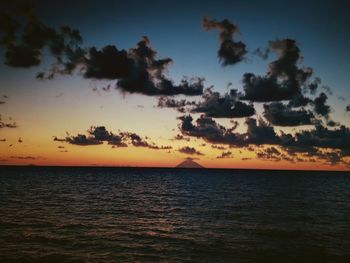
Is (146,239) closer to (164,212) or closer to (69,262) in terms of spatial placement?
(69,262)

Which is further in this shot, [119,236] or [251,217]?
[251,217]

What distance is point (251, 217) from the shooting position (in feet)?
128

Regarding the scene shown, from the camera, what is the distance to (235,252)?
77.9 ft

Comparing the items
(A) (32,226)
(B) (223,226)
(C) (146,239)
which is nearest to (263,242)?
(B) (223,226)

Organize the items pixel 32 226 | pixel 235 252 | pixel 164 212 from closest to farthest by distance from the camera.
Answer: pixel 235 252 < pixel 32 226 < pixel 164 212

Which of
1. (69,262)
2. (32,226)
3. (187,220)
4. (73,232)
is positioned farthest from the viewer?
(187,220)

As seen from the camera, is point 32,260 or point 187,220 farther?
point 187,220

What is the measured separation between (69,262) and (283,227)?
22.3 m

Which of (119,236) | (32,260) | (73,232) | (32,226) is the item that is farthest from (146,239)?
(32,226)

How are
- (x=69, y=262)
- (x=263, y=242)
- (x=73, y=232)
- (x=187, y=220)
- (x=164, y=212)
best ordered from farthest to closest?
(x=164, y=212) < (x=187, y=220) < (x=73, y=232) < (x=263, y=242) < (x=69, y=262)

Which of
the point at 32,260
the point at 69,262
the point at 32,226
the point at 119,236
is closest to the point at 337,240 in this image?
the point at 119,236

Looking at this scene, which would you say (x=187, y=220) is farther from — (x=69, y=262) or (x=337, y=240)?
(x=69, y=262)

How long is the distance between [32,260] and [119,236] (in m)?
8.30

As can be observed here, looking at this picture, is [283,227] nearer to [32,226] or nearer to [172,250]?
[172,250]
